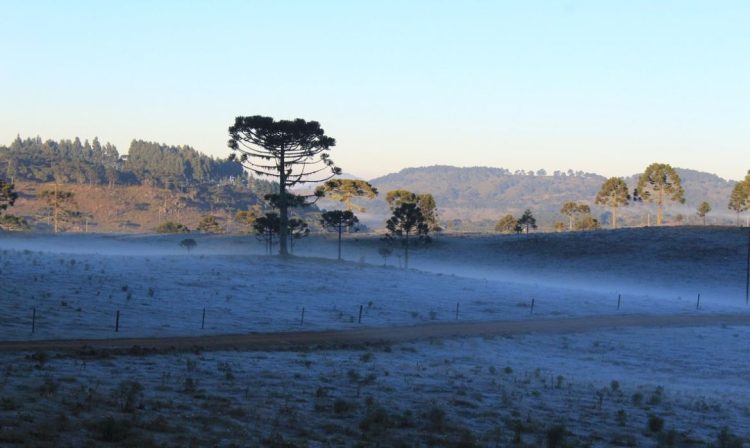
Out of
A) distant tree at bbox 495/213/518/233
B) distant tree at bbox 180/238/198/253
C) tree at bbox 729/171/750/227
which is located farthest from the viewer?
distant tree at bbox 495/213/518/233

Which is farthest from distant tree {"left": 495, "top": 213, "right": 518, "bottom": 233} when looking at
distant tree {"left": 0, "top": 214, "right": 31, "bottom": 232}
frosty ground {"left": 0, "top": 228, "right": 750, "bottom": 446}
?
frosty ground {"left": 0, "top": 228, "right": 750, "bottom": 446}

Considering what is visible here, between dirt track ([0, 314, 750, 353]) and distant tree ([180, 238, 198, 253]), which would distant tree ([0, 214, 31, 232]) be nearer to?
distant tree ([180, 238, 198, 253])

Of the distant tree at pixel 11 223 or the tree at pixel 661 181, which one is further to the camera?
the distant tree at pixel 11 223

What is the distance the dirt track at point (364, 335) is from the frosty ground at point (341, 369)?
1.50m

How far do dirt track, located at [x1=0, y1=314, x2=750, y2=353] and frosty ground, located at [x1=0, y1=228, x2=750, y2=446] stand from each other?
150 cm

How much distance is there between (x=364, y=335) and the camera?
3559 centimetres

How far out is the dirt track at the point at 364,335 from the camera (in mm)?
27000

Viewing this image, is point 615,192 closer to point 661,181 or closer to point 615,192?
point 615,192

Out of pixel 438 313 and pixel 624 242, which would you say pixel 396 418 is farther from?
pixel 624 242

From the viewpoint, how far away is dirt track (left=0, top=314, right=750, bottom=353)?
27000mm

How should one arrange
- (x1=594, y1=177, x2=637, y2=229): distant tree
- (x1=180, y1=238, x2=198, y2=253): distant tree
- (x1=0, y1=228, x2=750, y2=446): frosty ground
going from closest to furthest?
(x1=0, y1=228, x2=750, y2=446): frosty ground
(x1=180, y1=238, x2=198, y2=253): distant tree
(x1=594, y1=177, x2=637, y2=229): distant tree

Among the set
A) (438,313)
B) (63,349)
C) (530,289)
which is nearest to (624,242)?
(530,289)

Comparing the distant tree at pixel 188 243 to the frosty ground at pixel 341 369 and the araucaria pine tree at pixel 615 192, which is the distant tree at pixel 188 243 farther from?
the araucaria pine tree at pixel 615 192

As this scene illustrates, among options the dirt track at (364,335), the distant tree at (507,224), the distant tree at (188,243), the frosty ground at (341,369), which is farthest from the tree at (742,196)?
the distant tree at (188,243)
